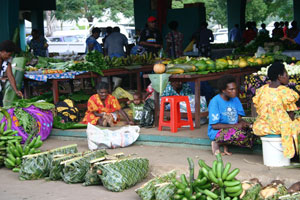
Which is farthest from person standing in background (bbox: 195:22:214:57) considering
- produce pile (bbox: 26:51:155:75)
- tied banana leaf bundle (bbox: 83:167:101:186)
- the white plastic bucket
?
tied banana leaf bundle (bbox: 83:167:101:186)

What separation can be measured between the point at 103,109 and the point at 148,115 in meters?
0.83

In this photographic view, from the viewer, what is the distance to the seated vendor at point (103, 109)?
27.7 feet

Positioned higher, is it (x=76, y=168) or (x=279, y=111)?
(x=279, y=111)

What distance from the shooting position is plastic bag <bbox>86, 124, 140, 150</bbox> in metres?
7.39

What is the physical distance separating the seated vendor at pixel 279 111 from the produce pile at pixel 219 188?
83cm

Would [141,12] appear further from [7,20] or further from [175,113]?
[175,113]

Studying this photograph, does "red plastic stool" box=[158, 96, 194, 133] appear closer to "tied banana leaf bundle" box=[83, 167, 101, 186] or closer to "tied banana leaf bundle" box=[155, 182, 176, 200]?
"tied banana leaf bundle" box=[83, 167, 101, 186]

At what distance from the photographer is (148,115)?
8234 mm

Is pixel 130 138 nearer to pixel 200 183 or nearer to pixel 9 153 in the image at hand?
pixel 9 153

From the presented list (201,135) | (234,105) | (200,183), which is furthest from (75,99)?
(200,183)

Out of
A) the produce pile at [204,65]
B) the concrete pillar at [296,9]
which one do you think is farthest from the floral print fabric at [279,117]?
the concrete pillar at [296,9]

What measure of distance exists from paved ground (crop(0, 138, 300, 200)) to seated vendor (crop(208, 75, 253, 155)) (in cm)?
24

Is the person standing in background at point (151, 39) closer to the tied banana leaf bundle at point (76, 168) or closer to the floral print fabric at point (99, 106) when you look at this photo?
the floral print fabric at point (99, 106)

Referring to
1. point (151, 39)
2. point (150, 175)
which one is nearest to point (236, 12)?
point (151, 39)
